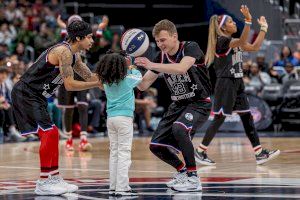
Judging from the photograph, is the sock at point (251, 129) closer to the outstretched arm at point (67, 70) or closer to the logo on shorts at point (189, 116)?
the logo on shorts at point (189, 116)

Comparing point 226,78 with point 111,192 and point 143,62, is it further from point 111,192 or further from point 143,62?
point 111,192

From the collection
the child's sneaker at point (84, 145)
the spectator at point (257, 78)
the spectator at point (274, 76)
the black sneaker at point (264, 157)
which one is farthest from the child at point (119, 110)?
the spectator at point (274, 76)

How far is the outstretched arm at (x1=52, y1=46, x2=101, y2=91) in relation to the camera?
9.22m

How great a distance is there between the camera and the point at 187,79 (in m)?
9.77

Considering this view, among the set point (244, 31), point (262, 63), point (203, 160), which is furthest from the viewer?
point (262, 63)

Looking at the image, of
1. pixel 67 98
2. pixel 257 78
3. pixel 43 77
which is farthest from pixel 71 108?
pixel 257 78

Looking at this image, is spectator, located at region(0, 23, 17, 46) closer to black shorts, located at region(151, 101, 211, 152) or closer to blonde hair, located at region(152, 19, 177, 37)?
black shorts, located at region(151, 101, 211, 152)

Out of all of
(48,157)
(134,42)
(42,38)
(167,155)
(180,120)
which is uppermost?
(134,42)

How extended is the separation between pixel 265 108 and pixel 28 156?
22.7 ft

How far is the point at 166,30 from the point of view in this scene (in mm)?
9555

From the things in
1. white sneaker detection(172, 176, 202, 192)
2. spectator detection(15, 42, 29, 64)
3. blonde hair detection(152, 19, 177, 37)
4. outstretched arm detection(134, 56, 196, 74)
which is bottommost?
white sneaker detection(172, 176, 202, 192)

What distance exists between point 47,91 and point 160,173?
2.37 meters

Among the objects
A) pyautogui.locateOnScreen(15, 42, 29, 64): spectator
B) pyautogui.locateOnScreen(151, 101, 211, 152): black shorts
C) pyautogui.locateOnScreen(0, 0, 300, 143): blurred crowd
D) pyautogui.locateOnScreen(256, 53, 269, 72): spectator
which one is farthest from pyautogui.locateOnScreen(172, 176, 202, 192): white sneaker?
pyautogui.locateOnScreen(15, 42, 29, 64): spectator

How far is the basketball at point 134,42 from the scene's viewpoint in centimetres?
921
